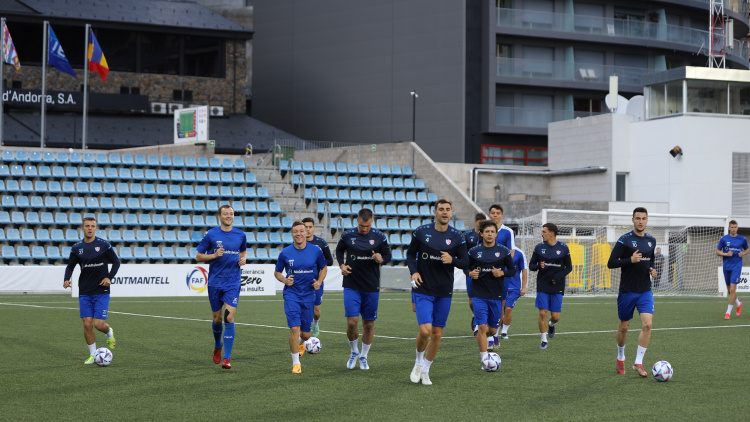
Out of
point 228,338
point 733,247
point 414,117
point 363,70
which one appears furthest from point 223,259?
point 363,70

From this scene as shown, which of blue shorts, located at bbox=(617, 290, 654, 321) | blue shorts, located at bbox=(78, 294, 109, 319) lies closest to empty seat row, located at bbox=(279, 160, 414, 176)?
blue shorts, located at bbox=(78, 294, 109, 319)

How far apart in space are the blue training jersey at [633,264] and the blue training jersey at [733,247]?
11.5 metres

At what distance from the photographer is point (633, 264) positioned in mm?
13266

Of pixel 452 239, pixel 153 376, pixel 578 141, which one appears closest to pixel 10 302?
pixel 153 376

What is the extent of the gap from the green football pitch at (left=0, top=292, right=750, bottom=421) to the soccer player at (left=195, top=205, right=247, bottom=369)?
617 millimetres

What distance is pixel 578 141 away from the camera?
1917 inches

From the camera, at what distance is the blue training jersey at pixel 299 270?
522 inches

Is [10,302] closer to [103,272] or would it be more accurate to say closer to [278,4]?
[103,272]

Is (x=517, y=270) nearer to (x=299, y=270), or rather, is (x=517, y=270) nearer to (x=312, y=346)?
(x=312, y=346)

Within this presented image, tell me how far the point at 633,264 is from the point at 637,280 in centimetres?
23

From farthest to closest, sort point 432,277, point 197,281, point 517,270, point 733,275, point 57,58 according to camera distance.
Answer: point 57,58 < point 197,281 < point 733,275 < point 517,270 < point 432,277

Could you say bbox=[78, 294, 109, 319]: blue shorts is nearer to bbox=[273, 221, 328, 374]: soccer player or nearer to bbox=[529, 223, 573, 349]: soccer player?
bbox=[273, 221, 328, 374]: soccer player

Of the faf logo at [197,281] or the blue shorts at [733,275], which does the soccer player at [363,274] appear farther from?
the faf logo at [197,281]

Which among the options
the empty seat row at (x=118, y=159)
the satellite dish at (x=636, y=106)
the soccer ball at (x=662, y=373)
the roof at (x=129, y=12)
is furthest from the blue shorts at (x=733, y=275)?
the roof at (x=129, y=12)
